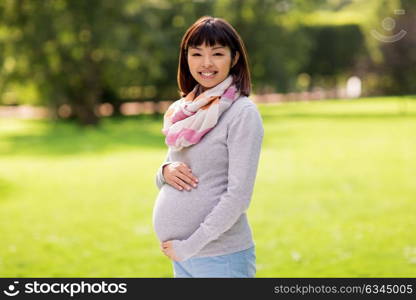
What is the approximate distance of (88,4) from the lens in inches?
1039

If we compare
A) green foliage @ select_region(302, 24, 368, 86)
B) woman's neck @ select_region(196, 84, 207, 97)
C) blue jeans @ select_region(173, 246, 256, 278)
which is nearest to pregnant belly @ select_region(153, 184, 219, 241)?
blue jeans @ select_region(173, 246, 256, 278)

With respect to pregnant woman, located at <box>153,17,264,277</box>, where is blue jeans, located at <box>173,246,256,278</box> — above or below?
below

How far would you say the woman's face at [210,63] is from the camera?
2918 millimetres

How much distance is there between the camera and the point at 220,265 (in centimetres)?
293

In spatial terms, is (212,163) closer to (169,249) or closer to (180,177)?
(180,177)

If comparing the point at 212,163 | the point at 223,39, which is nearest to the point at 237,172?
the point at 212,163

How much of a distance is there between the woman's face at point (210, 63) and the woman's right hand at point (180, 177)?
0.38 meters

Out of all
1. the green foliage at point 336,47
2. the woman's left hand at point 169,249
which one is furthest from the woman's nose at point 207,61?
the green foliage at point 336,47

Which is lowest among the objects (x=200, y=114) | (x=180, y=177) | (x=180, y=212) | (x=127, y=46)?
(x=127, y=46)

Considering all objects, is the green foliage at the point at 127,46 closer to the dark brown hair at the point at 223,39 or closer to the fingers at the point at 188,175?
the dark brown hair at the point at 223,39

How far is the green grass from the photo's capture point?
22.7ft

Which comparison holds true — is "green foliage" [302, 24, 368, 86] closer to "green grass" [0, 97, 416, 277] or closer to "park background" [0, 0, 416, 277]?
"park background" [0, 0, 416, 277]

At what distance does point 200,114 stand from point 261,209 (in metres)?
7.12

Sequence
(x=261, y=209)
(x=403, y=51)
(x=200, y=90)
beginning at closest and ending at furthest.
Result: (x=200, y=90), (x=261, y=209), (x=403, y=51)
